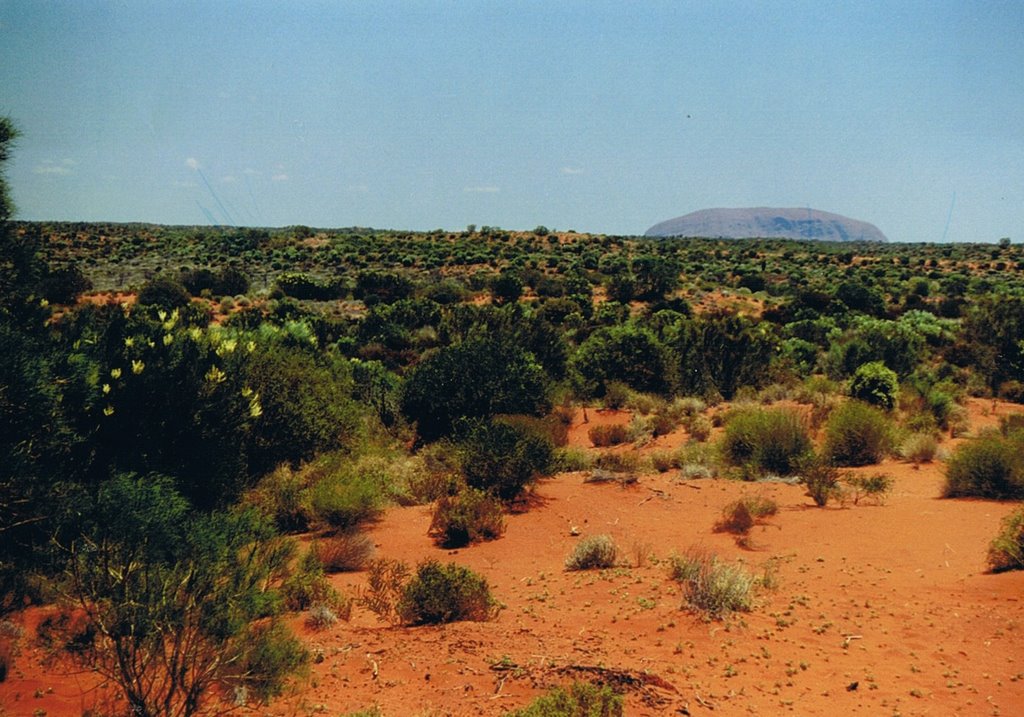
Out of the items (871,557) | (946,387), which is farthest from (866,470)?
(946,387)

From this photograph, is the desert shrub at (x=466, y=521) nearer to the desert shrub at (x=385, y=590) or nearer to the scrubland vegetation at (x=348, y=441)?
the scrubland vegetation at (x=348, y=441)

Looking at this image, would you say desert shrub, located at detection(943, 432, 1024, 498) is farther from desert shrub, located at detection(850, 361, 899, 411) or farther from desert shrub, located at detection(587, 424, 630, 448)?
desert shrub, located at detection(587, 424, 630, 448)

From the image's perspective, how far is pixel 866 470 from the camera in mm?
12945

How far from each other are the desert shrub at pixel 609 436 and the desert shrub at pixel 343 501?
692 centimetres

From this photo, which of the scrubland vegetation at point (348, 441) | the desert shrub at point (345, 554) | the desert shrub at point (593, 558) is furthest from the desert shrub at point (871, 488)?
the desert shrub at point (345, 554)

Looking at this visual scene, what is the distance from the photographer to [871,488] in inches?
436

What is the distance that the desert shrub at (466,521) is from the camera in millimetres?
9695

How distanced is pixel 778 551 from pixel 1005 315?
21258 millimetres

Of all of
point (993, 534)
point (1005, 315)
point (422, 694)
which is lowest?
point (422, 694)

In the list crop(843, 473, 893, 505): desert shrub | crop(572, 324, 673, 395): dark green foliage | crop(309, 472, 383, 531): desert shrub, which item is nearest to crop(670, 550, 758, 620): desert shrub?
crop(843, 473, 893, 505): desert shrub

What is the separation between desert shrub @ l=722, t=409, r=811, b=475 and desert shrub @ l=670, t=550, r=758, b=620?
6.21 m

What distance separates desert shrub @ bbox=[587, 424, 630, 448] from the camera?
16.1 meters

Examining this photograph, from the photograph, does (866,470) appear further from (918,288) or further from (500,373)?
(918,288)

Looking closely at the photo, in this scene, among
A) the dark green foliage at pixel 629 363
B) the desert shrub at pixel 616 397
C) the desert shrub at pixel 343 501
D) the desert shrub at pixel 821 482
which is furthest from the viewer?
the dark green foliage at pixel 629 363
